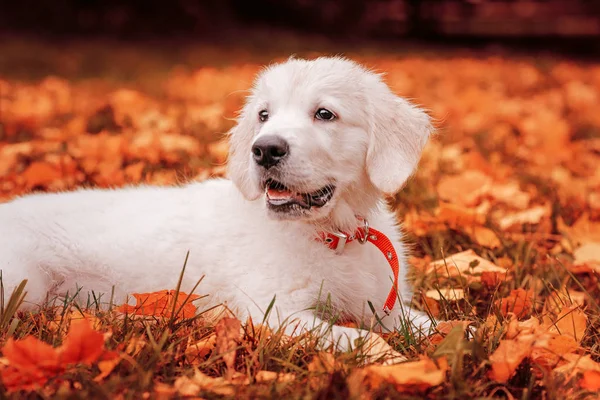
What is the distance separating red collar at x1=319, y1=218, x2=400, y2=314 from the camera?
255 cm

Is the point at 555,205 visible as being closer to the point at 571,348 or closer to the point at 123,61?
the point at 571,348

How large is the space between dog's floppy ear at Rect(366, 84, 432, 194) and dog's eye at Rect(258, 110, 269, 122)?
1.34 feet

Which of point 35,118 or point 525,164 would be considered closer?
point 525,164

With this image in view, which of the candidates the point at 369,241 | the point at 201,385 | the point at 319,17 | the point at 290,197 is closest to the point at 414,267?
the point at 369,241

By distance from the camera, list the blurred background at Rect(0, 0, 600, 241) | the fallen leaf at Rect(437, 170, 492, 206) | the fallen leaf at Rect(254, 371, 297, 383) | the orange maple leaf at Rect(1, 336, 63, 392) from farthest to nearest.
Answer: the blurred background at Rect(0, 0, 600, 241) < the fallen leaf at Rect(437, 170, 492, 206) < the fallen leaf at Rect(254, 371, 297, 383) < the orange maple leaf at Rect(1, 336, 63, 392)

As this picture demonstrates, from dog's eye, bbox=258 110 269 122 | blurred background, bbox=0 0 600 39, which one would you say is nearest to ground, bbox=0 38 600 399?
dog's eye, bbox=258 110 269 122

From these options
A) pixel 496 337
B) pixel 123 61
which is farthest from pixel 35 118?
pixel 123 61

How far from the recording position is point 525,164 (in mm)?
4844

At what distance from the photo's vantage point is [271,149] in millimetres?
2346

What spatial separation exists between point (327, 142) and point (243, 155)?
463mm

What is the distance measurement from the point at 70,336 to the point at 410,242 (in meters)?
1.88

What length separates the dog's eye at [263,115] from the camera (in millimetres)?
2695

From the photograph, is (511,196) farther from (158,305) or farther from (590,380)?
(158,305)

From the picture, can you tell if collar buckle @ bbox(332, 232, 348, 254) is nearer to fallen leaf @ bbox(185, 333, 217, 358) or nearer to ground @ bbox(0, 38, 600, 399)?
ground @ bbox(0, 38, 600, 399)
